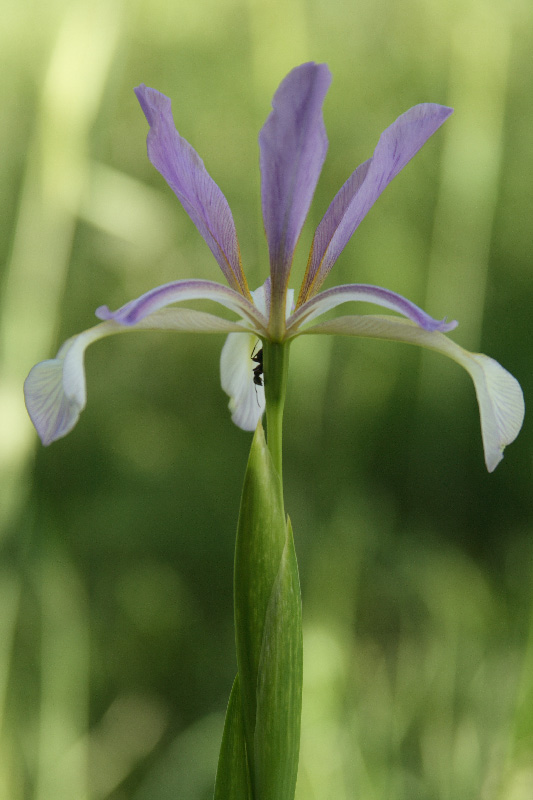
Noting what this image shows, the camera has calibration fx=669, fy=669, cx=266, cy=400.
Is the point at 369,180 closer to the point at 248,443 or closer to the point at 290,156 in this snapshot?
the point at 290,156

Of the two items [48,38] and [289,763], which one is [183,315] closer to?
[289,763]

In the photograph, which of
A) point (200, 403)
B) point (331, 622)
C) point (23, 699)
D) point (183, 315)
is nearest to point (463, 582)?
point (331, 622)

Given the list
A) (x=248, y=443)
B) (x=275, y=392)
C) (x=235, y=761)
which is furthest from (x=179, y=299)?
(x=248, y=443)

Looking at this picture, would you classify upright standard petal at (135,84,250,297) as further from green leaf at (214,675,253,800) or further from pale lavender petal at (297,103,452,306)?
green leaf at (214,675,253,800)

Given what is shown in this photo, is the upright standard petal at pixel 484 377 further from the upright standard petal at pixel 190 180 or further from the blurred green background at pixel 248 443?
the blurred green background at pixel 248 443

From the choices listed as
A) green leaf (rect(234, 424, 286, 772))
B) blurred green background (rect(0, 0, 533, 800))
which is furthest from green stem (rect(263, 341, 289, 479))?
blurred green background (rect(0, 0, 533, 800))

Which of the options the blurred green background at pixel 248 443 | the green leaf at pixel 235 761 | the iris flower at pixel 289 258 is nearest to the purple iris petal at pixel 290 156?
the iris flower at pixel 289 258
